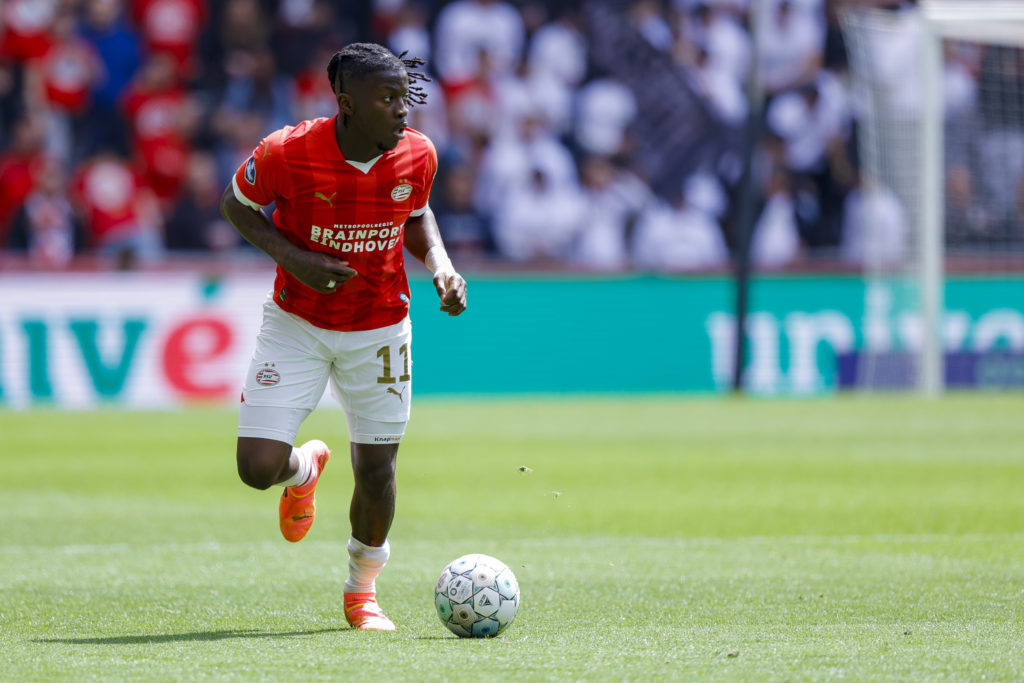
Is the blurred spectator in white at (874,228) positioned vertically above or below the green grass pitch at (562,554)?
above

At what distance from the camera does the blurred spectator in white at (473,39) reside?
21.1 m

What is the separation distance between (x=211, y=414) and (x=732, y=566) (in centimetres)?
1096

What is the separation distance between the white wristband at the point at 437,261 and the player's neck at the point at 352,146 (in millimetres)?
455

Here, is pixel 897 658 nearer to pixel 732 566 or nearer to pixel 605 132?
pixel 732 566

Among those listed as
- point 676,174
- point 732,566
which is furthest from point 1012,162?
point 732,566

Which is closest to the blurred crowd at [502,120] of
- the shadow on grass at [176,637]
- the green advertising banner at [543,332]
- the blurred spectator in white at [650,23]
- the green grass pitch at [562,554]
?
the blurred spectator in white at [650,23]

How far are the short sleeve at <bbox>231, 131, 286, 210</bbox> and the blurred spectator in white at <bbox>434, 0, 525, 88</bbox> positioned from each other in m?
15.6

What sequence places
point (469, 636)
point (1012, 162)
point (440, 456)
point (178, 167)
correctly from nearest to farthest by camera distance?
point (469, 636) < point (440, 456) < point (178, 167) < point (1012, 162)

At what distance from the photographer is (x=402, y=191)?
5.73 meters

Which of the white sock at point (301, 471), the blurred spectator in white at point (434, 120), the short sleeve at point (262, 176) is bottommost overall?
the white sock at point (301, 471)

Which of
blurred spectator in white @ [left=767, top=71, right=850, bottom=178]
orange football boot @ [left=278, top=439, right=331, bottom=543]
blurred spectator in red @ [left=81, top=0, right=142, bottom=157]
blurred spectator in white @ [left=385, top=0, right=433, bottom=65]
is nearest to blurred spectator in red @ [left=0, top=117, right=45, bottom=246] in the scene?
blurred spectator in red @ [left=81, top=0, right=142, bottom=157]

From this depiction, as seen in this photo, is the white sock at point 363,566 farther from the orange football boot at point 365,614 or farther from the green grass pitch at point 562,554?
the green grass pitch at point 562,554

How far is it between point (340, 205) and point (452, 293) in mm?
588

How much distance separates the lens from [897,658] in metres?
4.77
